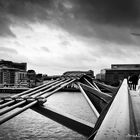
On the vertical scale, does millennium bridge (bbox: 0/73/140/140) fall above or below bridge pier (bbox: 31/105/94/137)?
above

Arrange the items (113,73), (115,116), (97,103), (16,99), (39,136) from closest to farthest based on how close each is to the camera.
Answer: (115,116) → (16,99) → (97,103) → (39,136) → (113,73)

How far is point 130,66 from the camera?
17950 centimetres

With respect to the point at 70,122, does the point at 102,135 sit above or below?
above

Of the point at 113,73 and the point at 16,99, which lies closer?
the point at 16,99

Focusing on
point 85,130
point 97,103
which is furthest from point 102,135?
point 97,103

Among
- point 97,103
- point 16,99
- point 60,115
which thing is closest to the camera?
point 60,115

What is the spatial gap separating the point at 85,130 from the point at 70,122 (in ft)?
1.18

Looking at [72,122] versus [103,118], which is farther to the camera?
[72,122]

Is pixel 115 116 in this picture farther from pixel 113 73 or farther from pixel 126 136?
pixel 113 73

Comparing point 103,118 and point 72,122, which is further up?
point 103,118

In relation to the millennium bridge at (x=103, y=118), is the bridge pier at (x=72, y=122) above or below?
below

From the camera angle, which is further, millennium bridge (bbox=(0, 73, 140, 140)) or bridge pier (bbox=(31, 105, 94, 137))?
bridge pier (bbox=(31, 105, 94, 137))

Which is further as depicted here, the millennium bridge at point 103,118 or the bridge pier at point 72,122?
the bridge pier at point 72,122

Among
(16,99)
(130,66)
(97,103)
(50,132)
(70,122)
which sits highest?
(130,66)
